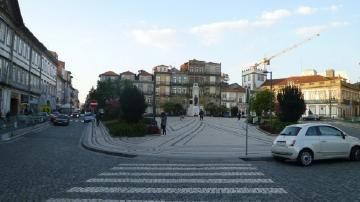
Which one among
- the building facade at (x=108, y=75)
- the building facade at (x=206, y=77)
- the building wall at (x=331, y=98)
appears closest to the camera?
the building wall at (x=331, y=98)

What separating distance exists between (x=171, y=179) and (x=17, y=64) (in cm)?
4345

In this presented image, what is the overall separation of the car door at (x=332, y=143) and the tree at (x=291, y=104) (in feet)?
52.8

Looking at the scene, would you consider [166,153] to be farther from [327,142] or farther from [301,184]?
[301,184]

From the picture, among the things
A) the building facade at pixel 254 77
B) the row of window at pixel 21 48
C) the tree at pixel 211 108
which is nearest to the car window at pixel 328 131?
the row of window at pixel 21 48

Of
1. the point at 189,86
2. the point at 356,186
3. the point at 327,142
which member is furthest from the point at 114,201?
the point at 189,86

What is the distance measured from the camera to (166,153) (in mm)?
17922

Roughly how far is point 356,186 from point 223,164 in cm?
541

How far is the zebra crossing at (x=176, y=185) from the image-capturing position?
27.9 ft

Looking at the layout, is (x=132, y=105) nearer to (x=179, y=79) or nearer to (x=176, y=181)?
(x=176, y=181)

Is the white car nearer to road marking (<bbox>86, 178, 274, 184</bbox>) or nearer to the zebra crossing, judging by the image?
the zebra crossing

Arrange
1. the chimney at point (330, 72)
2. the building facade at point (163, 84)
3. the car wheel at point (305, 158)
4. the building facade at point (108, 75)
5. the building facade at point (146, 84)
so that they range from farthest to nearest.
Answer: the building facade at point (108, 75)
the chimney at point (330, 72)
the building facade at point (146, 84)
the building facade at point (163, 84)
the car wheel at point (305, 158)

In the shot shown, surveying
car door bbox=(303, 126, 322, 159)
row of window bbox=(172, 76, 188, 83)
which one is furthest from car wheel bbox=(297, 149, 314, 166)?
row of window bbox=(172, 76, 188, 83)

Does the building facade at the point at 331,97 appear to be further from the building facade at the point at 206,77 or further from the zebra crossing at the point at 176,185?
the zebra crossing at the point at 176,185

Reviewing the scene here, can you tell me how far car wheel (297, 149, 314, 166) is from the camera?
14109 mm
